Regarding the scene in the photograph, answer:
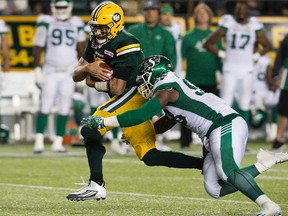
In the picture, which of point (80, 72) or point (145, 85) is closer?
point (145, 85)

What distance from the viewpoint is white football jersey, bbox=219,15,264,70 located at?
41.2 feet

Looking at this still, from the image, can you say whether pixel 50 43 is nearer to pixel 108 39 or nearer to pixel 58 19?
pixel 58 19

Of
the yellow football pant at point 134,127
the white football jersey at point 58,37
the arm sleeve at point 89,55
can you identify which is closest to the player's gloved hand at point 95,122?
the yellow football pant at point 134,127

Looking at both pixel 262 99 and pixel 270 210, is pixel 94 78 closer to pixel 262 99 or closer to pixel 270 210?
pixel 270 210

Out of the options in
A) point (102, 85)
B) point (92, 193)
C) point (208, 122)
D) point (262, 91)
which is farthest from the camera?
point (262, 91)

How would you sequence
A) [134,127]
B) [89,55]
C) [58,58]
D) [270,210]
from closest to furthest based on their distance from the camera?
[270,210] < [134,127] < [89,55] < [58,58]

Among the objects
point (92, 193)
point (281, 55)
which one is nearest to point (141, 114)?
point (92, 193)

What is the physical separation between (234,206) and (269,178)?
6.68 ft

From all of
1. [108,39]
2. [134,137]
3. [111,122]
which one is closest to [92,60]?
[108,39]

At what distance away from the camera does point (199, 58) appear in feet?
42.6

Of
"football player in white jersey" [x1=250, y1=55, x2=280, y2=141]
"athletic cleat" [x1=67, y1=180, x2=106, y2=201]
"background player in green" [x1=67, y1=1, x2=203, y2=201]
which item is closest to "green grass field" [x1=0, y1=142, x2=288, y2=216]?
"athletic cleat" [x1=67, y1=180, x2=106, y2=201]

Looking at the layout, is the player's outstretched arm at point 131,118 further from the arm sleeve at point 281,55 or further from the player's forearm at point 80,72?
the arm sleeve at point 281,55

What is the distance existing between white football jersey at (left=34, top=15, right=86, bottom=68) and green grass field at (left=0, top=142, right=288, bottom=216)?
1243mm

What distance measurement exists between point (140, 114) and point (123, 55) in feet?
4.00
